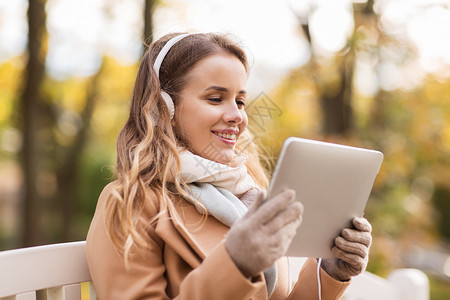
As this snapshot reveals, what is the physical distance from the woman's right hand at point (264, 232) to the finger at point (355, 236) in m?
0.26

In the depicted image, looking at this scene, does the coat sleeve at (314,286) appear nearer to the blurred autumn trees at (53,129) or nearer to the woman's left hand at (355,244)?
the woman's left hand at (355,244)

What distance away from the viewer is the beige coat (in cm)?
113

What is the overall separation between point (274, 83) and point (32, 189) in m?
2.63

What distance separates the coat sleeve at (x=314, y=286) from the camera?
4.74ft

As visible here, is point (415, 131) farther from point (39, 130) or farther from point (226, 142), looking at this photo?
point (39, 130)

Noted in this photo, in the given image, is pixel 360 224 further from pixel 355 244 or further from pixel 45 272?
pixel 45 272

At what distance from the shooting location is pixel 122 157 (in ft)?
4.55

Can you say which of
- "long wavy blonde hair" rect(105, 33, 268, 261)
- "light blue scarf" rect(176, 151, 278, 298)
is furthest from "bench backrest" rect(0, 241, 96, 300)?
"light blue scarf" rect(176, 151, 278, 298)

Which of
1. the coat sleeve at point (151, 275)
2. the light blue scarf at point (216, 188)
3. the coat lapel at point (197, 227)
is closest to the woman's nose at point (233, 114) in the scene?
the light blue scarf at point (216, 188)

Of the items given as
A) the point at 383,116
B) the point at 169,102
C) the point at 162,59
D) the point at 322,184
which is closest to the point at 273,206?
Answer: the point at 322,184

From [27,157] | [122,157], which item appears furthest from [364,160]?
[27,157]

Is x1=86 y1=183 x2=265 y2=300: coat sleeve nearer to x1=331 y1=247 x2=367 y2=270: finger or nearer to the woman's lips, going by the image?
x1=331 y1=247 x2=367 y2=270: finger

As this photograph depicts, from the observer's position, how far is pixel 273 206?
3.42 feet

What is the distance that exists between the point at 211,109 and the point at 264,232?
497mm
